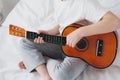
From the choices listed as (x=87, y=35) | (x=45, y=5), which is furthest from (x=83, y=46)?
(x=45, y=5)

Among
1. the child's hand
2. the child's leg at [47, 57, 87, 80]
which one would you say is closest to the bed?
the child's leg at [47, 57, 87, 80]

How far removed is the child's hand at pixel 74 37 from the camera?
0.97m

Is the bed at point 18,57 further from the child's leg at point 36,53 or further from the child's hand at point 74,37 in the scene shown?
the child's hand at point 74,37

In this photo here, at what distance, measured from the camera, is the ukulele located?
40.1 inches

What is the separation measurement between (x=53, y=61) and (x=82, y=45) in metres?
0.15

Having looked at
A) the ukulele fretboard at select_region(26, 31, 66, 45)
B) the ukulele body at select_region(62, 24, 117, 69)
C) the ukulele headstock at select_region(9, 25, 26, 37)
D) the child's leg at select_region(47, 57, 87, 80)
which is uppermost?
the ukulele headstock at select_region(9, 25, 26, 37)

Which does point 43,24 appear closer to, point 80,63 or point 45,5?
point 45,5

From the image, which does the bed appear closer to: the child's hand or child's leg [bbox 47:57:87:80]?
child's leg [bbox 47:57:87:80]

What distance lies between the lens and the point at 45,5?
1.46 metres

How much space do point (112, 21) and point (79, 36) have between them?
15 centimetres

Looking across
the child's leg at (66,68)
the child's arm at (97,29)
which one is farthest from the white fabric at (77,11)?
the child's leg at (66,68)

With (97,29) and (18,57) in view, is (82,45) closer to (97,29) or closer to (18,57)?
(97,29)

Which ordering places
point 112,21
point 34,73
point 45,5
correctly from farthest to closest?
point 45,5 → point 34,73 → point 112,21

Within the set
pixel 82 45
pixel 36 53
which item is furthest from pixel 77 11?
pixel 36 53
